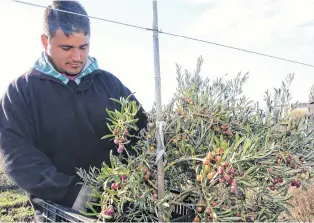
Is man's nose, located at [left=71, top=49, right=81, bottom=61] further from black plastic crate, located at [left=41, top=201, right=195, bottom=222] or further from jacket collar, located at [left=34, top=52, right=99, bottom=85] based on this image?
black plastic crate, located at [left=41, top=201, right=195, bottom=222]

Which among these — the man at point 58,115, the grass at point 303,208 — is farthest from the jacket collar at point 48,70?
the grass at point 303,208

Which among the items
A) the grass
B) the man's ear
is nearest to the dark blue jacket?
the man's ear

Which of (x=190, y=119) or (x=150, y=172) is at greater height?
(x=190, y=119)

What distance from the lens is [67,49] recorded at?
1.39 metres

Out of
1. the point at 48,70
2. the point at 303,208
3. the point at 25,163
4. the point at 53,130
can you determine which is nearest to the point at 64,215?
the point at 25,163

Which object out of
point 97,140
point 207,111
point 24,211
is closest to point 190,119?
point 207,111

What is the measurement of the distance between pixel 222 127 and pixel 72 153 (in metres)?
0.70

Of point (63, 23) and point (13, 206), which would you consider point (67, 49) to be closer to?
point (63, 23)

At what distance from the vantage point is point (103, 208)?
1061mm

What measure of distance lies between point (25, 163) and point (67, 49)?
481mm

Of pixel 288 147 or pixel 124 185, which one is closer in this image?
pixel 124 185

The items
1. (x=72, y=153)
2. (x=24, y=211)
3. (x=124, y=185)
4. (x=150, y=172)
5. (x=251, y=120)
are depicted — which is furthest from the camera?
(x=24, y=211)

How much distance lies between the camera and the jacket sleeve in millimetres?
1309

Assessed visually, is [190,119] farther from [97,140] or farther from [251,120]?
[97,140]
